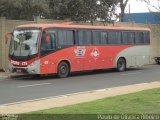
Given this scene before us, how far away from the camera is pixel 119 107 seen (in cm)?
1283

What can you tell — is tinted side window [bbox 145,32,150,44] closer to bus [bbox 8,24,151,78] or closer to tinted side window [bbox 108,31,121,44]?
bus [bbox 8,24,151,78]

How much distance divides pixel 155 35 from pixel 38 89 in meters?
27.1

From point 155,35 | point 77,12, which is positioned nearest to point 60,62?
point 77,12

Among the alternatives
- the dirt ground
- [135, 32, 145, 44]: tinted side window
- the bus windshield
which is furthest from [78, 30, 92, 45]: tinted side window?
the dirt ground

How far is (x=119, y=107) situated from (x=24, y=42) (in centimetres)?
1307

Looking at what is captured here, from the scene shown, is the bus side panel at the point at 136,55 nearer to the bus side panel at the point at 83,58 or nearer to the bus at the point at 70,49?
the bus at the point at 70,49

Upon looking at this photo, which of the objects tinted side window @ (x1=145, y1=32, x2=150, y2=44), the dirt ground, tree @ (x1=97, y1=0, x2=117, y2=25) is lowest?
the dirt ground

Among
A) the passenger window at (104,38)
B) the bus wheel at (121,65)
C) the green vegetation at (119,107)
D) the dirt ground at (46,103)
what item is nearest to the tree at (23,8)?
the passenger window at (104,38)

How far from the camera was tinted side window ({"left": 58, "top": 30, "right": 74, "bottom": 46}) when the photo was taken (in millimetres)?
26078

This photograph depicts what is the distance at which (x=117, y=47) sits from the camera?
30562 millimetres

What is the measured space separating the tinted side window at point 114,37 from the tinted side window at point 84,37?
203 cm

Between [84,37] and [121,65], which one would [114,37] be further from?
[84,37]

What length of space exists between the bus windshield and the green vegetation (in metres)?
10.5

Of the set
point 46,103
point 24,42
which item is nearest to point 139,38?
point 24,42
